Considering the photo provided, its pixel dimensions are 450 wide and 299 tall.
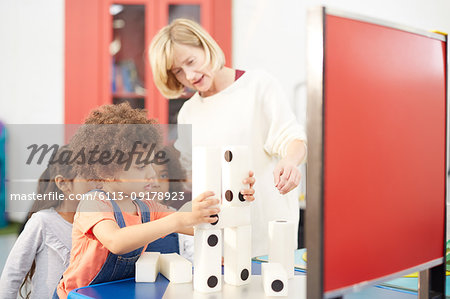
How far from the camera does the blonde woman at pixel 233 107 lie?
1448 millimetres

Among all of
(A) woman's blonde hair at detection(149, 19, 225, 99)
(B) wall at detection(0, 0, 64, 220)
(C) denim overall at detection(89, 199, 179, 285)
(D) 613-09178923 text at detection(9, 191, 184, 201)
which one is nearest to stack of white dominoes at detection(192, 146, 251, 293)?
(C) denim overall at detection(89, 199, 179, 285)

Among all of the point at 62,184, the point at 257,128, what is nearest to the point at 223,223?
the point at 257,128

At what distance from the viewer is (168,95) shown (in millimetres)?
1578

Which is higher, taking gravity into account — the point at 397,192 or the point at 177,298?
the point at 397,192

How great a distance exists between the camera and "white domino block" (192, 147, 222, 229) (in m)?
0.86

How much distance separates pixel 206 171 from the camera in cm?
86

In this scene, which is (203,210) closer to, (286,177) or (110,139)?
(286,177)

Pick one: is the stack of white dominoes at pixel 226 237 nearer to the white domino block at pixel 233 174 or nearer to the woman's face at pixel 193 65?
the white domino block at pixel 233 174

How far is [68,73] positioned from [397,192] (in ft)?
9.99

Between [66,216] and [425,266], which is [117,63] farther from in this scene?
[425,266]

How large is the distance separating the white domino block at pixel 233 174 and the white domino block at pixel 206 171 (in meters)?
0.02

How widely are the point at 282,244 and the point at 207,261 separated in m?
0.17

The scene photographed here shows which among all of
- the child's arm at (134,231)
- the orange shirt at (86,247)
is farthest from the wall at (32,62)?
the child's arm at (134,231)

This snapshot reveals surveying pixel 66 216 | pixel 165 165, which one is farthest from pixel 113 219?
pixel 165 165
